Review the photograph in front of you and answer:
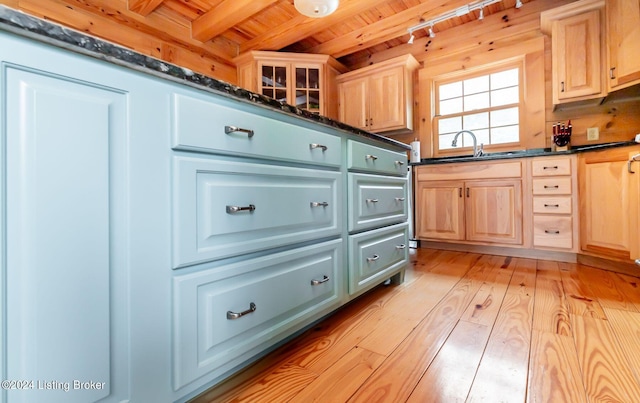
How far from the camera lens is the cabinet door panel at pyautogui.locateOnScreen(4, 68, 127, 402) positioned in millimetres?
447

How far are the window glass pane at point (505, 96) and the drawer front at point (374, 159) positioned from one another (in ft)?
7.09

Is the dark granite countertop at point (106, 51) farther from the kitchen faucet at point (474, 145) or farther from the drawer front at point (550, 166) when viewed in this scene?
the kitchen faucet at point (474, 145)

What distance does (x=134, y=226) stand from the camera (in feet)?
1.86

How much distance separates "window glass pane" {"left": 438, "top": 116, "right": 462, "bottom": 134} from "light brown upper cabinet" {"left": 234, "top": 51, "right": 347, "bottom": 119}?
144 centimetres

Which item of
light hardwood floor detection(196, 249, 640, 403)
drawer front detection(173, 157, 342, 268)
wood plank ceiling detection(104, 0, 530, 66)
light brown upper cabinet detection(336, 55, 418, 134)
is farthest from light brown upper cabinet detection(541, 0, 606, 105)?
drawer front detection(173, 157, 342, 268)

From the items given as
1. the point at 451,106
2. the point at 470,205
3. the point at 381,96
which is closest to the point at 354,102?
the point at 381,96

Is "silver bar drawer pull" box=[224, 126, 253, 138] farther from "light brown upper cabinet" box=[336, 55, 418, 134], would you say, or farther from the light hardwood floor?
"light brown upper cabinet" box=[336, 55, 418, 134]

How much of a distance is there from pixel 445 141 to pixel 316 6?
2.19 meters

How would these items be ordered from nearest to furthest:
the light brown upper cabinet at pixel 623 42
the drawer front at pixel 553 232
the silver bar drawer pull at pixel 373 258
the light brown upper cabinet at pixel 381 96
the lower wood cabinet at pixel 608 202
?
the silver bar drawer pull at pixel 373 258 → the lower wood cabinet at pixel 608 202 → the light brown upper cabinet at pixel 623 42 → the drawer front at pixel 553 232 → the light brown upper cabinet at pixel 381 96

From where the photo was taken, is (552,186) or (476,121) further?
(476,121)

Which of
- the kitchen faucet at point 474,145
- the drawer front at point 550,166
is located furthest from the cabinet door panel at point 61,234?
the kitchen faucet at point 474,145

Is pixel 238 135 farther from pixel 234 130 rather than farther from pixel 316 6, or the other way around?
pixel 316 6

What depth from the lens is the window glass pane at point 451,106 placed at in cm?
334

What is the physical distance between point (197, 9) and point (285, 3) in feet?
3.21
